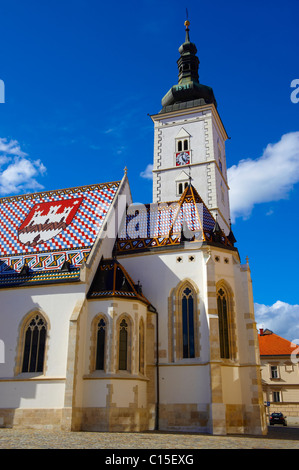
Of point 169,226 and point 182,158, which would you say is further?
point 182,158

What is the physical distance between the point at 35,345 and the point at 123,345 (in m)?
4.36

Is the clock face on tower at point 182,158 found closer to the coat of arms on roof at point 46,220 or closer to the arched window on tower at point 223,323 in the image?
the coat of arms on roof at point 46,220

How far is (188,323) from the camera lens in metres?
21.8

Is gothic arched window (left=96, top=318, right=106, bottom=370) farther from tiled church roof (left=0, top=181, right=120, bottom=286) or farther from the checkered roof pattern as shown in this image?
the checkered roof pattern

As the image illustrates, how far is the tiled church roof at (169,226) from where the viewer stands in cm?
2378

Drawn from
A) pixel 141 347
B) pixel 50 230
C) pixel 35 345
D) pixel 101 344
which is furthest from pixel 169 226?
pixel 35 345

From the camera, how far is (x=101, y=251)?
23281 millimetres

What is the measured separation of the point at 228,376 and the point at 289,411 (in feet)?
78.6

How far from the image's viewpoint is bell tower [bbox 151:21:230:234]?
33875 millimetres

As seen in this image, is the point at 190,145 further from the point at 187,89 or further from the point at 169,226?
the point at 169,226

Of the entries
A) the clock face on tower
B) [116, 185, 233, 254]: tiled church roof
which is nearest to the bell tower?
the clock face on tower

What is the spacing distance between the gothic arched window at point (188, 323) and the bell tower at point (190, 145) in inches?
441

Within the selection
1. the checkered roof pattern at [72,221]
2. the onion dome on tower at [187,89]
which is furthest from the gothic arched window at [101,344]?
the onion dome on tower at [187,89]
